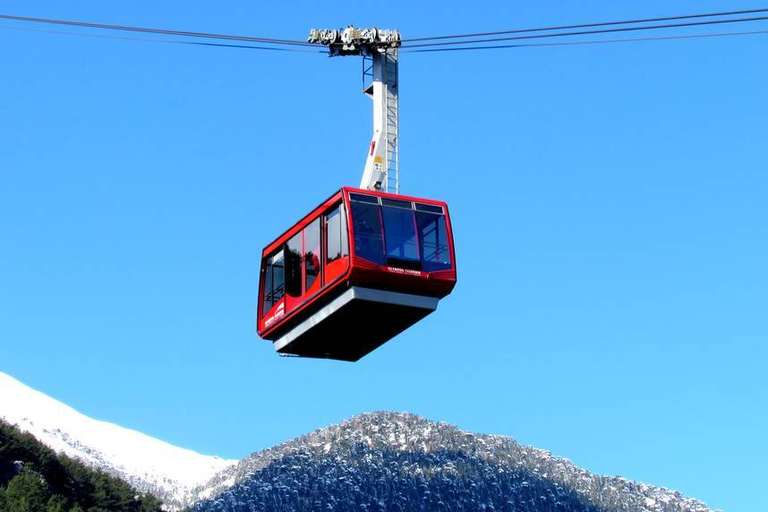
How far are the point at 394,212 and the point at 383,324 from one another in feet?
10.8

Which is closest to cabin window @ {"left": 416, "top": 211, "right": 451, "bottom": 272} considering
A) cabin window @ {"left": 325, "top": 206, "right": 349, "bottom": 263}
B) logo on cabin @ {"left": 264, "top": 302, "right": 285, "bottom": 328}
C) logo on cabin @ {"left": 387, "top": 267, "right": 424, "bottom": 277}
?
logo on cabin @ {"left": 387, "top": 267, "right": 424, "bottom": 277}

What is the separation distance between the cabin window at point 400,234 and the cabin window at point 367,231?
24 centimetres

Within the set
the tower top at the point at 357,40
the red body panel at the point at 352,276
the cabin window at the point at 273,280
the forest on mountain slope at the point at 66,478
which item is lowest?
the red body panel at the point at 352,276

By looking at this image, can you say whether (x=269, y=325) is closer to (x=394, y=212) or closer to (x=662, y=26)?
(x=394, y=212)

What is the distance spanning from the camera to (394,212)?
35.9 metres

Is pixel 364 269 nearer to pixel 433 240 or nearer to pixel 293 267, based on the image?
pixel 433 240

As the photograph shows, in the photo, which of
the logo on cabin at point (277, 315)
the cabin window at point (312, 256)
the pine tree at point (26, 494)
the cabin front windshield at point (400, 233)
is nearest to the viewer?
the cabin front windshield at point (400, 233)

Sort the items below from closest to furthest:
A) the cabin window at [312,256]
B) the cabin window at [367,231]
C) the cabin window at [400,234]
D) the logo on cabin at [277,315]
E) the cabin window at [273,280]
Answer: the cabin window at [367,231], the cabin window at [400,234], the cabin window at [312,256], the logo on cabin at [277,315], the cabin window at [273,280]

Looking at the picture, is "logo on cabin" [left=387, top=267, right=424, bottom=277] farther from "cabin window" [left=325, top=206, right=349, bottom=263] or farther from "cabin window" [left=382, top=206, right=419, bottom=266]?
"cabin window" [left=325, top=206, right=349, bottom=263]

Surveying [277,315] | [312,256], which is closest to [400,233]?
[312,256]

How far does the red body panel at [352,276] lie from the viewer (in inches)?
1371

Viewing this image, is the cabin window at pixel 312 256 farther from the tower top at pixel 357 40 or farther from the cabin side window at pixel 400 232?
the tower top at pixel 357 40

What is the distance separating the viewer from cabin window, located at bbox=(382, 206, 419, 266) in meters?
35.6

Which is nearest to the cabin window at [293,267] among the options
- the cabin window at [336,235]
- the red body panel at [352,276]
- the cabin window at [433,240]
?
the red body panel at [352,276]
